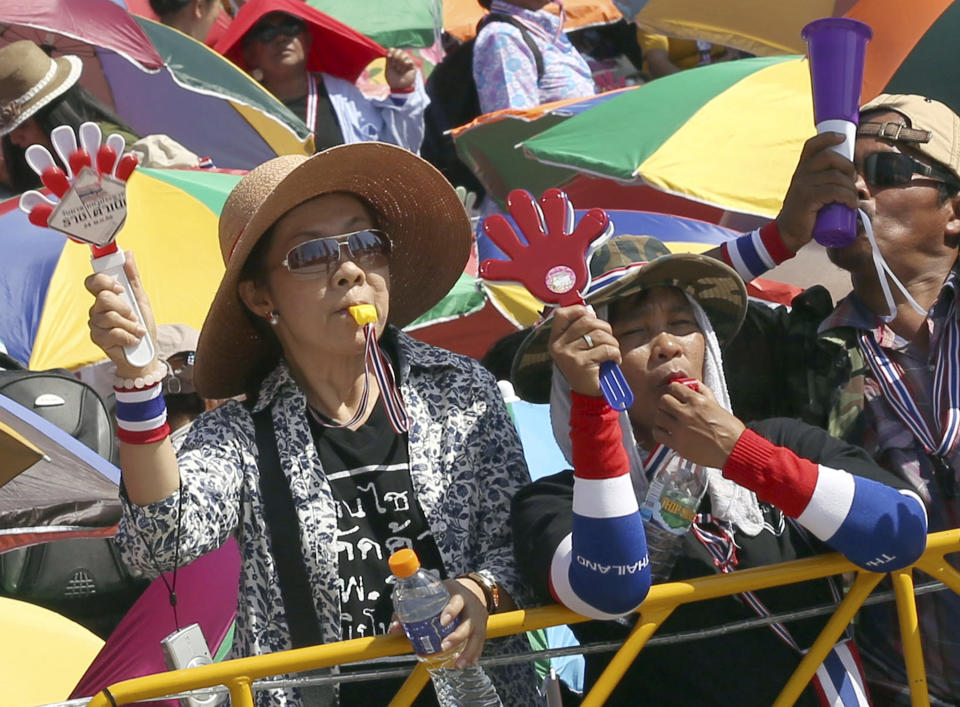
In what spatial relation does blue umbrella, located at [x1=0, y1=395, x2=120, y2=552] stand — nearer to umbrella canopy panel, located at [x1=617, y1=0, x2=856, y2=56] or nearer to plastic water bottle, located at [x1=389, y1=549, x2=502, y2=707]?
plastic water bottle, located at [x1=389, y1=549, x2=502, y2=707]

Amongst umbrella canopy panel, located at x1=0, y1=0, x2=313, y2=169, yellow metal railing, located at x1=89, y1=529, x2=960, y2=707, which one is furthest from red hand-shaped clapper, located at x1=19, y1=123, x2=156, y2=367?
umbrella canopy panel, located at x1=0, y1=0, x2=313, y2=169

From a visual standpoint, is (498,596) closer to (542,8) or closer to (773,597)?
(773,597)

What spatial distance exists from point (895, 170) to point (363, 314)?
126cm

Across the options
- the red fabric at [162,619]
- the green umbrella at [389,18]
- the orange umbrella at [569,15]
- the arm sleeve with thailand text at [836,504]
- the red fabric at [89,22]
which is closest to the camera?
the arm sleeve with thailand text at [836,504]

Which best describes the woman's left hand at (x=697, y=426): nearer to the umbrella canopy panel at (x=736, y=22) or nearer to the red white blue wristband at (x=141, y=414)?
the red white blue wristband at (x=141, y=414)

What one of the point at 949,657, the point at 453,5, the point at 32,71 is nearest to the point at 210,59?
the point at 32,71

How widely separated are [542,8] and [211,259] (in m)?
2.52

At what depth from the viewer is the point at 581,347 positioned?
7.37ft

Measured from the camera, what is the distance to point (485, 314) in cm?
582

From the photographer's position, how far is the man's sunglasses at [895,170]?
3.03 m

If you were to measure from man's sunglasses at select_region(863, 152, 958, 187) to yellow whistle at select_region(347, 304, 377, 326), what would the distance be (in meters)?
1.18

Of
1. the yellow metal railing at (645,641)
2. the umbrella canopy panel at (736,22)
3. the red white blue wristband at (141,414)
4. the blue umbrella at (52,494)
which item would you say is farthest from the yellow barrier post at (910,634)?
the umbrella canopy panel at (736,22)

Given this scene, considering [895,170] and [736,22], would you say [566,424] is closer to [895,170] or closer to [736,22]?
[895,170]

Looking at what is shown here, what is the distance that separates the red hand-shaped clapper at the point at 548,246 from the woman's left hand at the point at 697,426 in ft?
0.75
